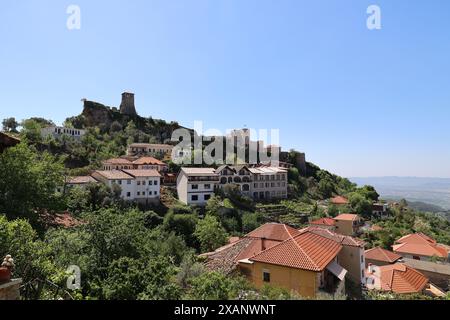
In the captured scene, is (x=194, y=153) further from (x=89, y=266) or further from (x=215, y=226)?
(x=89, y=266)

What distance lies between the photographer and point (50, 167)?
21641 mm

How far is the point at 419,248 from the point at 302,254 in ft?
120

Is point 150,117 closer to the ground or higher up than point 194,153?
higher up

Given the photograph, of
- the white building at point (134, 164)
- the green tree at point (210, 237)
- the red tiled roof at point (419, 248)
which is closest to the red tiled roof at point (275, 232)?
the green tree at point (210, 237)

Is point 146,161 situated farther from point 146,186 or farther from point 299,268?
point 299,268

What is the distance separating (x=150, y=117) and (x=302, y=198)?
48.1 meters

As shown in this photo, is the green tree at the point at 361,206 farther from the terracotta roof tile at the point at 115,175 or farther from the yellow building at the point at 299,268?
the yellow building at the point at 299,268

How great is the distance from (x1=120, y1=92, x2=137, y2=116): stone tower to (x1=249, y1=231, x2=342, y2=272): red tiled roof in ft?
244

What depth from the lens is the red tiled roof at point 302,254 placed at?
14.0 meters

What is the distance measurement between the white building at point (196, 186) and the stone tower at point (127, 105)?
42.3m

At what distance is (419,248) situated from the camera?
41.3m

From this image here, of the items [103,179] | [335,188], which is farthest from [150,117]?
[335,188]

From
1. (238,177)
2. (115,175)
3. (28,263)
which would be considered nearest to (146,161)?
(115,175)

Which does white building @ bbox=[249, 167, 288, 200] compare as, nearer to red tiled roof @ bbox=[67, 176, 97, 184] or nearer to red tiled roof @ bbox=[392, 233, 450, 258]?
red tiled roof @ bbox=[392, 233, 450, 258]
